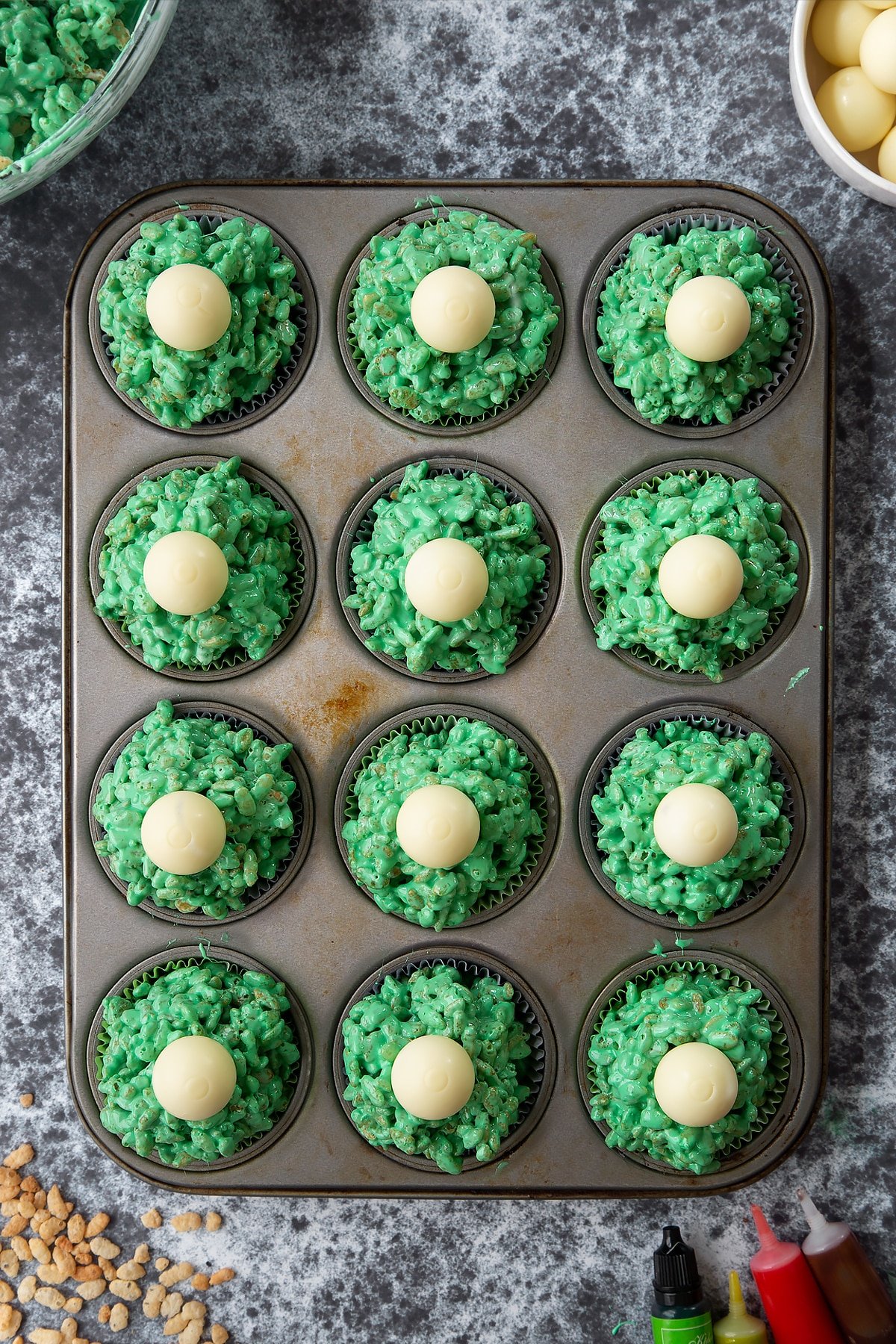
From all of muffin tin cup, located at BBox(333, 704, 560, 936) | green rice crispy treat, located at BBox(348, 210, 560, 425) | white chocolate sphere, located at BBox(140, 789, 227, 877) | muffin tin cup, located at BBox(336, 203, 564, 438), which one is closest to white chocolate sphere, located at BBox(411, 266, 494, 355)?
green rice crispy treat, located at BBox(348, 210, 560, 425)

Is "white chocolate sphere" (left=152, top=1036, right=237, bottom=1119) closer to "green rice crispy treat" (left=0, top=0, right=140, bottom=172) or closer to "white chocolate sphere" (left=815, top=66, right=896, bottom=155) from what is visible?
"green rice crispy treat" (left=0, top=0, right=140, bottom=172)

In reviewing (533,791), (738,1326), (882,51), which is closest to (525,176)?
(882,51)

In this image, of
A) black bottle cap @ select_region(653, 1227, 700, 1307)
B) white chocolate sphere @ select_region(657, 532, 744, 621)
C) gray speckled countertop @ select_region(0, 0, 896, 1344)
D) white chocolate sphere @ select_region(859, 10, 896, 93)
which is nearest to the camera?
white chocolate sphere @ select_region(657, 532, 744, 621)

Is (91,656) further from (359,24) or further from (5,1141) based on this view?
(359,24)

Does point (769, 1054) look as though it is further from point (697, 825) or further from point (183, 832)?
point (183, 832)

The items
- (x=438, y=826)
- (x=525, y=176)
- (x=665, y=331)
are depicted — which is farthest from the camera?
(x=525, y=176)

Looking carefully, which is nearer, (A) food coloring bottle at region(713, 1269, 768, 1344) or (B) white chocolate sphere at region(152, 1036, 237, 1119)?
(B) white chocolate sphere at region(152, 1036, 237, 1119)

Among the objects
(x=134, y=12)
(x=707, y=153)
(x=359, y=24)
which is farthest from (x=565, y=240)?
(x=134, y=12)

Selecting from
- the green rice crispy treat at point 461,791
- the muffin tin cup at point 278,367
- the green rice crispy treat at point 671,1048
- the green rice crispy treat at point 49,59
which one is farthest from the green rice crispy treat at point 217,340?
the green rice crispy treat at point 671,1048
